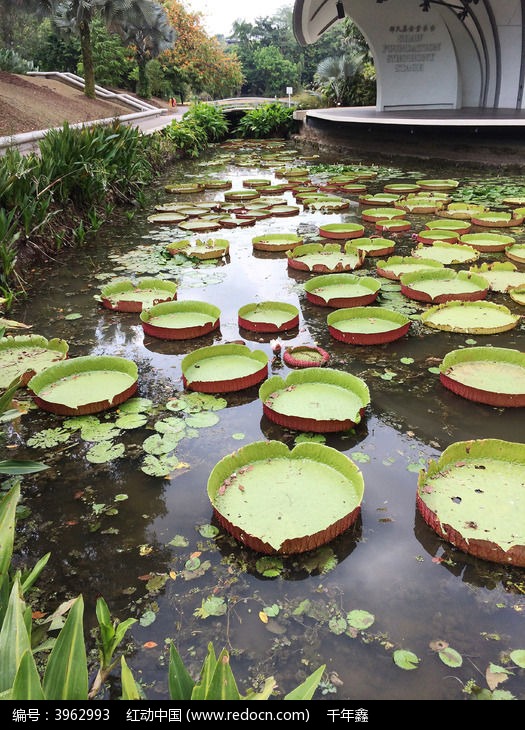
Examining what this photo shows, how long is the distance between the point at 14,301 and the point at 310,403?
2.97 m

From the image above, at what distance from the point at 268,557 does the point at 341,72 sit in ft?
67.9

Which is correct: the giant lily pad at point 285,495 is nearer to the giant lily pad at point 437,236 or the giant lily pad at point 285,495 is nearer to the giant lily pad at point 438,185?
the giant lily pad at point 437,236

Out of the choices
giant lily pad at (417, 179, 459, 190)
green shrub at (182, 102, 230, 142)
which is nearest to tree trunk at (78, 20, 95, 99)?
green shrub at (182, 102, 230, 142)

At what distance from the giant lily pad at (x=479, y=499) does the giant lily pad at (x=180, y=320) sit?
6.80 feet

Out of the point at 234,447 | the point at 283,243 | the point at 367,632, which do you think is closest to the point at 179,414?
the point at 234,447

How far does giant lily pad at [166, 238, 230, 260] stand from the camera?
565 cm

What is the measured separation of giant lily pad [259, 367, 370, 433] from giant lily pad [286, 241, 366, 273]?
87.6 inches

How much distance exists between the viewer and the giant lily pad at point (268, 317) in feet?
12.6

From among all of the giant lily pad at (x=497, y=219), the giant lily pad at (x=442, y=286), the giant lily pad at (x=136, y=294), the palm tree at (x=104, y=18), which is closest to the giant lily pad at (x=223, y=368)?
the giant lily pad at (x=136, y=294)

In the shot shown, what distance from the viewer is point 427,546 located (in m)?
2.05

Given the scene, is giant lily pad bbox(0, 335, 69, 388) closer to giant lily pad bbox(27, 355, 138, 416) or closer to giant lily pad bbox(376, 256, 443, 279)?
giant lily pad bbox(27, 355, 138, 416)
